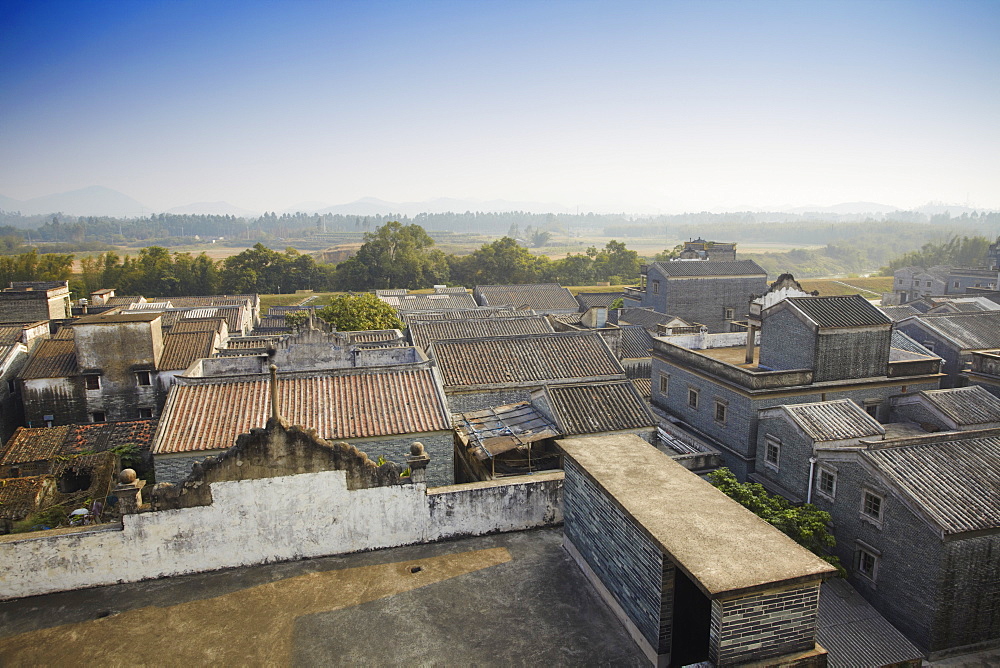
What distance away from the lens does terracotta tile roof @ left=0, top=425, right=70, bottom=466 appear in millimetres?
19734

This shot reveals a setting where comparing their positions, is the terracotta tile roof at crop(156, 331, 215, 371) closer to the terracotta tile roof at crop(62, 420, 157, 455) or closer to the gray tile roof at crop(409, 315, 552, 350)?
the terracotta tile roof at crop(62, 420, 157, 455)

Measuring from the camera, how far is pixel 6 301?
3978 cm

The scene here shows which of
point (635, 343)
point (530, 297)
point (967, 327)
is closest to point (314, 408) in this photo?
point (635, 343)

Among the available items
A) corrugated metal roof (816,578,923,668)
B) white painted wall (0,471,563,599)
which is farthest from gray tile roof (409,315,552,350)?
white painted wall (0,471,563,599)

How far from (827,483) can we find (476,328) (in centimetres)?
1847

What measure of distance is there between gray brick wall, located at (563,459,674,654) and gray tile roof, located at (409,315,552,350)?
2033cm

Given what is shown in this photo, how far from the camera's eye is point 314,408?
16.2 m

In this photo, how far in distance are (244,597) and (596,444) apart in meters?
6.05

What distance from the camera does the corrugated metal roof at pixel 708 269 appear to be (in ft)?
162

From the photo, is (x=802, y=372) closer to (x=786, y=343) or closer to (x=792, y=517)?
(x=786, y=343)

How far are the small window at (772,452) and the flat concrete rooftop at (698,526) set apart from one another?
9.62 m

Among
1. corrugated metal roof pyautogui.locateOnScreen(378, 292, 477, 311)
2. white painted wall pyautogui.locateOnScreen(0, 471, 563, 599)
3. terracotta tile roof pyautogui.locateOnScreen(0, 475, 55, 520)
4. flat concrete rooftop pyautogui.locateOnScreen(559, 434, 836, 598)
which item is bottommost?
terracotta tile roof pyautogui.locateOnScreen(0, 475, 55, 520)

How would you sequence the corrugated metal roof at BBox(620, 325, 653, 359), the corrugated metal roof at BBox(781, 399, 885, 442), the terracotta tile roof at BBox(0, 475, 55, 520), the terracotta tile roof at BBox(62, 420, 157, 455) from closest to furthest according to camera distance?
the terracotta tile roof at BBox(0, 475, 55, 520) → the corrugated metal roof at BBox(781, 399, 885, 442) → the terracotta tile roof at BBox(62, 420, 157, 455) → the corrugated metal roof at BBox(620, 325, 653, 359)

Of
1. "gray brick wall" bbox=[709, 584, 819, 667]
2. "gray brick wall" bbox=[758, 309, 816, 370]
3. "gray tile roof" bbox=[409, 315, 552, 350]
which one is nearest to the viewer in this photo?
"gray brick wall" bbox=[709, 584, 819, 667]
